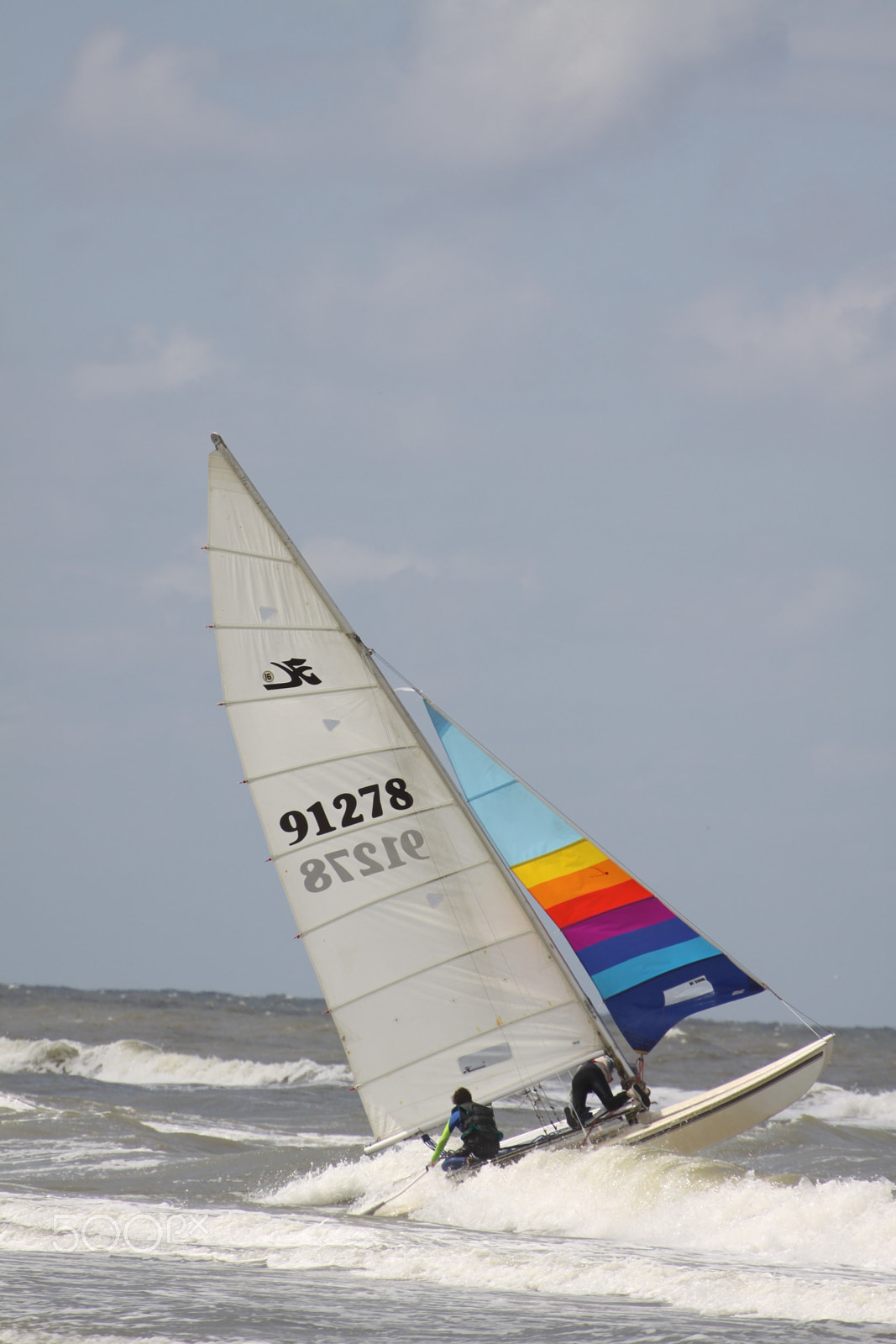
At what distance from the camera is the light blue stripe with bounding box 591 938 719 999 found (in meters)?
12.4

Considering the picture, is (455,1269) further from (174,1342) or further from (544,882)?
(544,882)

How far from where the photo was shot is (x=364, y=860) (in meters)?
12.9

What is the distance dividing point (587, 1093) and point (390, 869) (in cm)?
274

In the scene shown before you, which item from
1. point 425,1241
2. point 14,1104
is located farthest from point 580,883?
point 14,1104

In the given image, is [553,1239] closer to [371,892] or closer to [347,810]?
[371,892]

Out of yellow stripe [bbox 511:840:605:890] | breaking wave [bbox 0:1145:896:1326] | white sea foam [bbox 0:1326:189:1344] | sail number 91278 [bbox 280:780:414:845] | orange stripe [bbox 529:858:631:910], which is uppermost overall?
sail number 91278 [bbox 280:780:414:845]

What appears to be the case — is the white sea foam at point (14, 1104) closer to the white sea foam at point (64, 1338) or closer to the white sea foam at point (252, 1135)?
the white sea foam at point (252, 1135)

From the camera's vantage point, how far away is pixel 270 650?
42.4 ft

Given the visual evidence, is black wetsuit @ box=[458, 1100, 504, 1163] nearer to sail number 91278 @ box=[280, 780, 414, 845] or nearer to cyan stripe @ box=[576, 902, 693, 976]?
cyan stripe @ box=[576, 902, 693, 976]

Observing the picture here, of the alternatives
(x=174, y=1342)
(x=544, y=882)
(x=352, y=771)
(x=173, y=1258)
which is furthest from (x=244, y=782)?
(x=174, y=1342)

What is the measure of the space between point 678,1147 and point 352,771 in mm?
4463

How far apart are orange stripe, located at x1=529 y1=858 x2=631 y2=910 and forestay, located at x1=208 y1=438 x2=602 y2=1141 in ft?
0.97
